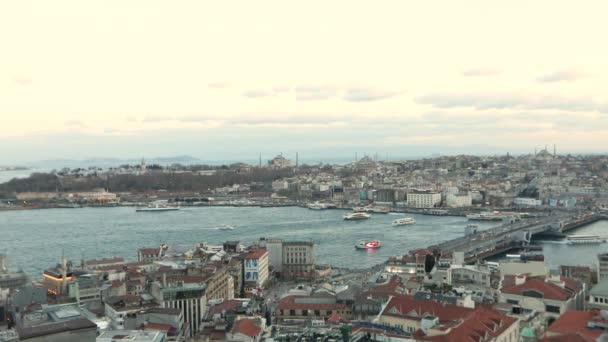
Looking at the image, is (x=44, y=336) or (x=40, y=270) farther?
(x=40, y=270)

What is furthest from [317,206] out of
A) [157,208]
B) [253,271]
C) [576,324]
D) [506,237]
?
[576,324]

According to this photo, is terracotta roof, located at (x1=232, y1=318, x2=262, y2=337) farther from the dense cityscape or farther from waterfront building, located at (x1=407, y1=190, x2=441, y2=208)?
waterfront building, located at (x1=407, y1=190, x2=441, y2=208)

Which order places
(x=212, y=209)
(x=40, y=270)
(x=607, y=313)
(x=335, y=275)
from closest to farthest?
(x=607, y=313) → (x=335, y=275) → (x=40, y=270) → (x=212, y=209)

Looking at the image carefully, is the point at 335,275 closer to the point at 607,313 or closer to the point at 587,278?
the point at 587,278

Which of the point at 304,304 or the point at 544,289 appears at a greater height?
the point at 544,289

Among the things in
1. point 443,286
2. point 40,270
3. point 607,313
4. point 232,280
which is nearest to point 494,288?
point 443,286

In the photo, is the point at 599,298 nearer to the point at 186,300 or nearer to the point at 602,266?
the point at 602,266
